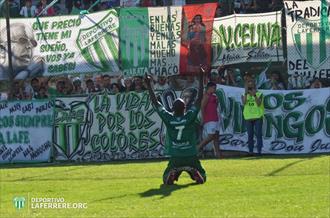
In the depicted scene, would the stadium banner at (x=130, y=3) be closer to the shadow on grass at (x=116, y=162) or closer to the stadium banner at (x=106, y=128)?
the stadium banner at (x=106, y=128)

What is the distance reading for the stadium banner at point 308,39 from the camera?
63.7 feet

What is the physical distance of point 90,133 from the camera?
20.6m

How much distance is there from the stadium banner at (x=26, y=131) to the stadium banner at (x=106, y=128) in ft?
0.91

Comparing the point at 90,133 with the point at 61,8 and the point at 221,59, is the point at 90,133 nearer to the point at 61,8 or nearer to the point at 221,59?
the point at 221,59

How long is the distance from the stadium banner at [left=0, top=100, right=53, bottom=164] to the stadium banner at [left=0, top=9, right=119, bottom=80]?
36.2 inches

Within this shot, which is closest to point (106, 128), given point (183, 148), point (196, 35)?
point (196, 35)

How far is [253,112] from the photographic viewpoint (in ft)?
62.6

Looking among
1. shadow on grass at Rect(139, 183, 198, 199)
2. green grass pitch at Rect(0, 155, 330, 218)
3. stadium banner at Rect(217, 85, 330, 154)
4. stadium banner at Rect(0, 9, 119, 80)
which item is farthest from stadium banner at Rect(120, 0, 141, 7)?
shadow on grass at Rect(139, 183, 198, 199)

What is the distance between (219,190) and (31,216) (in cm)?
314

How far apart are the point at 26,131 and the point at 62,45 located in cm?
245

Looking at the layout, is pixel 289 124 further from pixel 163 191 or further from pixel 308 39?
pixel 163 191

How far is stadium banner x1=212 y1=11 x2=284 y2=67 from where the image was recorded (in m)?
19.9

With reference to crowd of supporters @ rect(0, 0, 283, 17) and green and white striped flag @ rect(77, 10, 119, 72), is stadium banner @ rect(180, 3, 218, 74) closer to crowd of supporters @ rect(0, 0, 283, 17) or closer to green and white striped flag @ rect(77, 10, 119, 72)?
crowd of supporters @ rect(0, 0, 283, 17)

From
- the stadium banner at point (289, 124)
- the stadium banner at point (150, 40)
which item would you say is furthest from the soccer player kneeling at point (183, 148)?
the stadium banner at point (150, 40)
